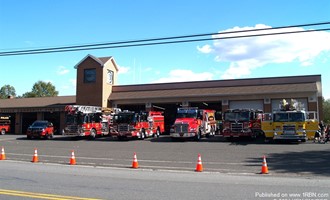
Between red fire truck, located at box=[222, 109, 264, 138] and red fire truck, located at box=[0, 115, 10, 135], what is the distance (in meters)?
33.1

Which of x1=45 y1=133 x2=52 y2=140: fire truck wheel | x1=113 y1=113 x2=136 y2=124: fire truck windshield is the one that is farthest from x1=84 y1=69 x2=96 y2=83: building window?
x1=113 y1=113 x2=136 y2=124: fire truck windshield

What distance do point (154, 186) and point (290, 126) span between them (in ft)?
58.5

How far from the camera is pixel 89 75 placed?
1703 inches

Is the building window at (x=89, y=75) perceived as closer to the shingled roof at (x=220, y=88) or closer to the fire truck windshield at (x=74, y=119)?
the shingled roof at (x=220, y=88)

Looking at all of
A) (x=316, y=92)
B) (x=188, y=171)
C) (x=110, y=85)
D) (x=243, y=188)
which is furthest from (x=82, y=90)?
(x=243, y=188)

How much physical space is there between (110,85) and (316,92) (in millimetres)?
25335

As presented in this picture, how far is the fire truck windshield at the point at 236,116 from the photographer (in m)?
26.9

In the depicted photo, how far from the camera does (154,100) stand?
40000mm

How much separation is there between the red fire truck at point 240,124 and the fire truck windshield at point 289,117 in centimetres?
258

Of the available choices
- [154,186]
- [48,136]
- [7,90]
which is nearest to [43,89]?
[7,90]

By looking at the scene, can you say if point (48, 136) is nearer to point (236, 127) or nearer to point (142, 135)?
point (142, 135)

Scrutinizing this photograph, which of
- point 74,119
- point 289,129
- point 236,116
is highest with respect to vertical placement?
point 236,116

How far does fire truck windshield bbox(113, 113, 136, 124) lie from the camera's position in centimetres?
3066

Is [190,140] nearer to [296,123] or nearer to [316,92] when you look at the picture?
[296,123]
